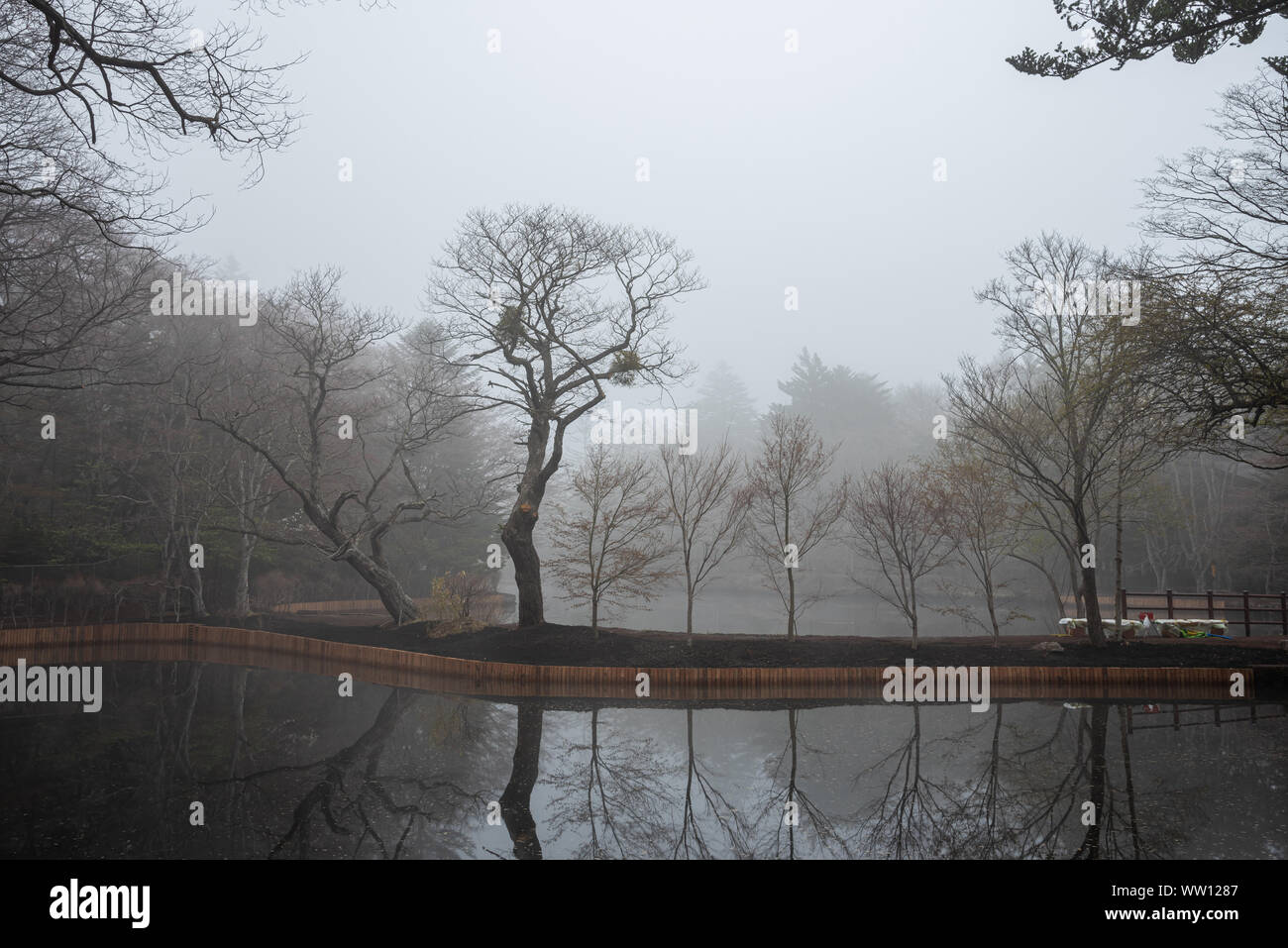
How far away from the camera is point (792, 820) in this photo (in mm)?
7633

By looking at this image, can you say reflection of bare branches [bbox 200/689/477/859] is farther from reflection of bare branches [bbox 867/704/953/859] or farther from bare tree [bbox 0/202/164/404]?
bare tree [bbox 0/202/164/404]

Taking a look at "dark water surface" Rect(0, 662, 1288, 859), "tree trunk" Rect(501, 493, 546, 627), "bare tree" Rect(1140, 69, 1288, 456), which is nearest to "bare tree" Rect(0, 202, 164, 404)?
"dark water surface" Rect(0, 662, 1288, 859)

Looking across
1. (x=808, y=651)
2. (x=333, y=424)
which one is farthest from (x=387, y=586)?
(x=808, y=651)

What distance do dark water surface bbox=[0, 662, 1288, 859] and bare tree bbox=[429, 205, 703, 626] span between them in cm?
567

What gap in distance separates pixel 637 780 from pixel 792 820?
7.13ft

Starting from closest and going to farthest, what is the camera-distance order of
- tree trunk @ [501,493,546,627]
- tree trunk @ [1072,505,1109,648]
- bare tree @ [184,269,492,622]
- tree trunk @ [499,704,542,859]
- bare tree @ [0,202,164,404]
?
tree trunk @ [499,704,542,859] → bare tree @ [0,202,164,404] → tree trunk @ [1072,505,1109,648] → tree trunk @ [501,493,546,627] → bare tree @ [184,269,492,622]

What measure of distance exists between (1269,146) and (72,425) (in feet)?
96.1

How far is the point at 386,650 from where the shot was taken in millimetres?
16781

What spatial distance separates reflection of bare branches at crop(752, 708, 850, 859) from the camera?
22.7ft

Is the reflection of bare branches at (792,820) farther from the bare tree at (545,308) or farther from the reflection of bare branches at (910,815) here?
the bare tree at (545,308)

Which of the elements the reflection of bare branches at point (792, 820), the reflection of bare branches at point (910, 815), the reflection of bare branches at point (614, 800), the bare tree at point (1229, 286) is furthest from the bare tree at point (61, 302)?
the bare tree at point (1229, 286)

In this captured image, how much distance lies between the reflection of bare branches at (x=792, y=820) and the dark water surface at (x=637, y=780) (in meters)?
0.03
